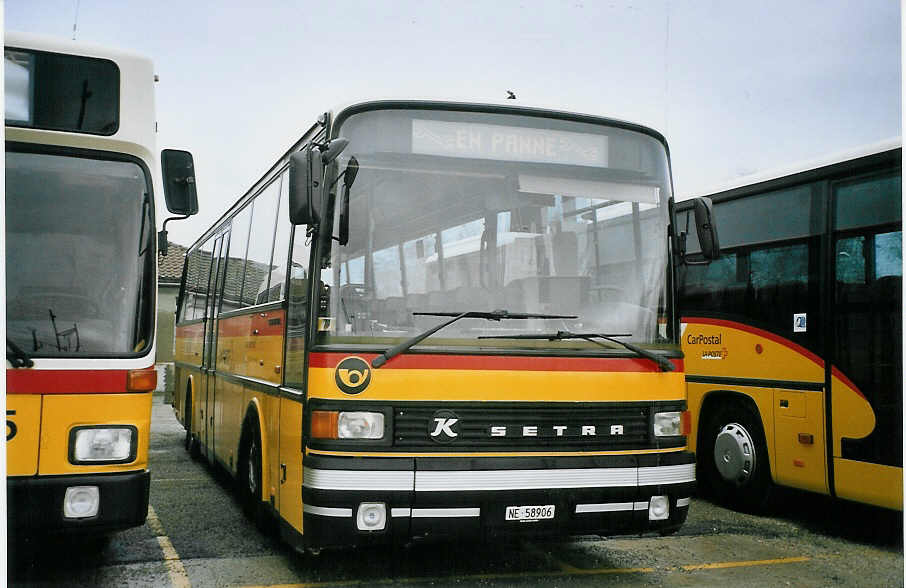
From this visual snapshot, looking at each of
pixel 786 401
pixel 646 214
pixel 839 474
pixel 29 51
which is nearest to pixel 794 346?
pixel 786 401

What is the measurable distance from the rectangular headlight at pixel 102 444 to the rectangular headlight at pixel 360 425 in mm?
1128

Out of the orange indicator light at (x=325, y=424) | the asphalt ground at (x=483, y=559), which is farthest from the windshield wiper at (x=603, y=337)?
the asphalt ground at (x=483, y=559)

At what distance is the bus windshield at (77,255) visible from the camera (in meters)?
5.28

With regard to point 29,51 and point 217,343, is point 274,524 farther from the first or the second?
point 29,51

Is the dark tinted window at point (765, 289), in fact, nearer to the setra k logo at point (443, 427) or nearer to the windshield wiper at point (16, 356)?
the setra k logo at point (443, 427)

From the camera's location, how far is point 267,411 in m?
6.87

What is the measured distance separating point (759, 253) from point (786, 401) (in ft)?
4.43

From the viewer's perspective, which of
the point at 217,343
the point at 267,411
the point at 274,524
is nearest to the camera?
the point at 267,411

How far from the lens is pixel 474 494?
18.1 ft

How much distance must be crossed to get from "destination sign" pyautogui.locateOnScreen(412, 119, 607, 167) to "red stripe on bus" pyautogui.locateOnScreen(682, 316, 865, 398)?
2.88 m

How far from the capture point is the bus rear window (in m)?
5.34

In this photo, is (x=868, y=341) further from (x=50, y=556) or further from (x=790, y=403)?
(x=50, y=556)

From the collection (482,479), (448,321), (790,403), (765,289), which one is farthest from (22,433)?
(765,289)

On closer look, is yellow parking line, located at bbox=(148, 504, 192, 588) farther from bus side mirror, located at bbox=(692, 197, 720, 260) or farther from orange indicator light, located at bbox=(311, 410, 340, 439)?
bus side mirror, located at bbox=(692, 197, 720, 260)
